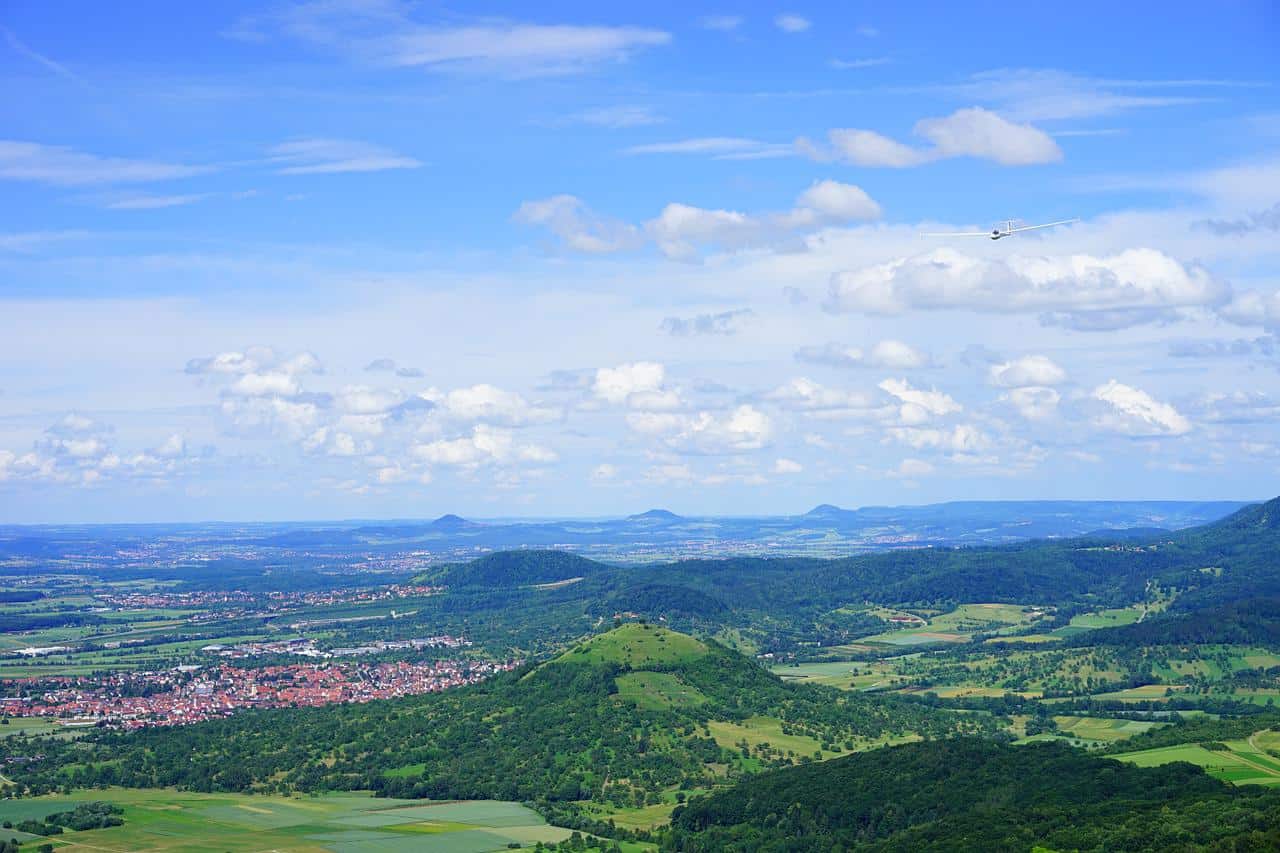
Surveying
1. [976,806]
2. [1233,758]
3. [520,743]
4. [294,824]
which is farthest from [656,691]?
[1233,758]

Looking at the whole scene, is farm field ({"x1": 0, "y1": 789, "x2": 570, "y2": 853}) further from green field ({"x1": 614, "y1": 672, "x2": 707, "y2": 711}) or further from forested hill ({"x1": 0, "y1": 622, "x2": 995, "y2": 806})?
green field ({"x1": 614, "y1": 672, "x2": 707, "y2": 711})

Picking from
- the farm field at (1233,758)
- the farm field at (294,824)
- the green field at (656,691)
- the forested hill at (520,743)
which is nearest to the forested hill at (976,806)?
the farm field at (1233,758)

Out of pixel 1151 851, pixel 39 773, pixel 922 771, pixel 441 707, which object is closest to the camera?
pixel 1151 851

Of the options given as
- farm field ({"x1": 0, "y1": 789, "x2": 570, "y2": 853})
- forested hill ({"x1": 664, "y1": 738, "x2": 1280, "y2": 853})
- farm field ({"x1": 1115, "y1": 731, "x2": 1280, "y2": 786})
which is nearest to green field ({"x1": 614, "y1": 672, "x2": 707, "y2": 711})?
farm field ({"x1": 0, "y1": 789, "x2": 570, "y2": 853})

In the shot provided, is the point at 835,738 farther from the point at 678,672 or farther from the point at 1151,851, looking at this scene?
the point at 1151,851

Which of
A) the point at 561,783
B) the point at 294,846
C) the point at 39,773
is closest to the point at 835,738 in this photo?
the point at 561,783
